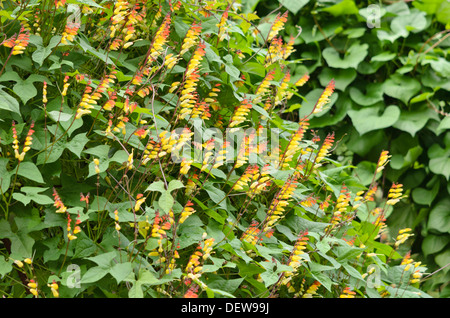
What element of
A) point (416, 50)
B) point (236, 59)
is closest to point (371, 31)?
point (416, 50)

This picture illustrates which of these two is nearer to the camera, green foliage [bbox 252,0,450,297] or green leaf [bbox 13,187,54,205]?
green leaf [bbox 13,187,54,205]

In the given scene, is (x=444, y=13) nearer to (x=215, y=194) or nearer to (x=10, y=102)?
(x=215, y=194)

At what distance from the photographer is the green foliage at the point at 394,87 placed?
3574 mm

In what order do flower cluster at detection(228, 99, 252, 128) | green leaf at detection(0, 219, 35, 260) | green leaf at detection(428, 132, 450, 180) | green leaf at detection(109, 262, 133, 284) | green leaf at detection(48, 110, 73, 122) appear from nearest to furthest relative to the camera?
green leaf at detection(109, 262, 133, 284) → green leaf at detection(0, 219, 35, 260) → green leaf at detection(48, 110, 73, 122) → flower cluster at detection(228, 99, 252, 128) → green leaf at detection(428, 132, 450, 180)

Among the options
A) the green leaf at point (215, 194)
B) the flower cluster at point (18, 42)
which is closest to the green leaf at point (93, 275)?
the green leaf at point (215, 194)

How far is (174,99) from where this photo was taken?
1694 millimetres

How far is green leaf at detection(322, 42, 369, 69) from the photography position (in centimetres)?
366

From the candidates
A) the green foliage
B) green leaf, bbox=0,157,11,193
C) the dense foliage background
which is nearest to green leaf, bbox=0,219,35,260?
the dense foliage background

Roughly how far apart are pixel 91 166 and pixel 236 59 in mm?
840

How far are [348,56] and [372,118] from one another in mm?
503

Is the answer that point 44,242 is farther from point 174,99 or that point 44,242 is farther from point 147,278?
point 174,99

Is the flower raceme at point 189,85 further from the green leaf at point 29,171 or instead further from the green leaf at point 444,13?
the green leaf at point 444,13

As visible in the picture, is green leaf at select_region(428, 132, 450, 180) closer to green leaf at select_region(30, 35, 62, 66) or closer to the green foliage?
the green foliage

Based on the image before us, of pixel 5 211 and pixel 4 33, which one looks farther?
pixel 4 33
